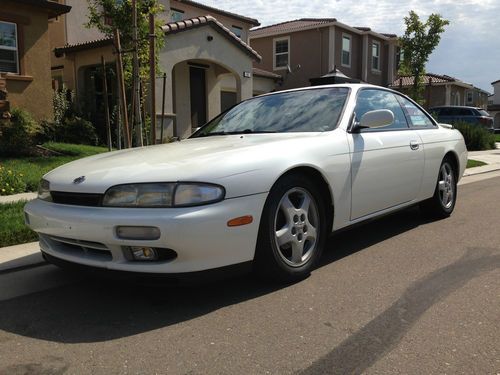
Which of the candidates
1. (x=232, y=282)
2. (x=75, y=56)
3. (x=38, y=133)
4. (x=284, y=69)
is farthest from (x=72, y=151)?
(x=284, y=69)

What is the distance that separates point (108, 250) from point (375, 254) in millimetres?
2442

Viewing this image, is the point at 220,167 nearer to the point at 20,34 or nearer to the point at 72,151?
the point at 72,151

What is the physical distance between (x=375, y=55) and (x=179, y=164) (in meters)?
27.8

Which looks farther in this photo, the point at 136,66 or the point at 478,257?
the point at 136,66

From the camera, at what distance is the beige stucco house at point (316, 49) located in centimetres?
2553

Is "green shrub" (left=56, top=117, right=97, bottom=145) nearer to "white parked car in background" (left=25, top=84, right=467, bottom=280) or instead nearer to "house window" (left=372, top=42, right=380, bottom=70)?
"white parked car in background" (left=25, top=84, right=467, bottom=280)

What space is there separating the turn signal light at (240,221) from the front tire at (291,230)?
0.16 m

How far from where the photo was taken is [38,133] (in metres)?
12.1

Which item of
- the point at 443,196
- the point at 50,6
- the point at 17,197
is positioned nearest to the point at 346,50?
the point at 50,6

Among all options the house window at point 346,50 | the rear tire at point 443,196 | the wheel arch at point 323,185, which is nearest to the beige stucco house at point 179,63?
the house window at point 346,50

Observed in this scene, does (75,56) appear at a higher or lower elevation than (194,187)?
higher

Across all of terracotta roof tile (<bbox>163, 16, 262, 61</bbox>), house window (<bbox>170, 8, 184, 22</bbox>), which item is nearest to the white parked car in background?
terracotta roof tile (<bbox>163, 16, 262, 61</bbox>)

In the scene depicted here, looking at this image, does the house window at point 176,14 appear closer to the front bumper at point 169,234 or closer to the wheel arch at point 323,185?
the wheel arch at point 323,185

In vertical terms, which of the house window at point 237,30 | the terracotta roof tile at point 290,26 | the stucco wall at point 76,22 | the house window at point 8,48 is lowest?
the house window at point 8,48
